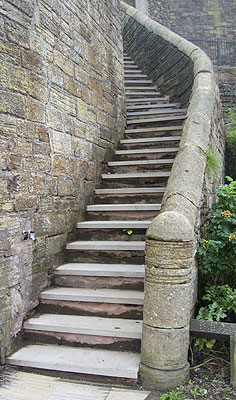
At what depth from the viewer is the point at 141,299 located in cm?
351

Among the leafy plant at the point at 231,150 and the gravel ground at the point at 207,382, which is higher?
the leafy plant at the point at 231,150

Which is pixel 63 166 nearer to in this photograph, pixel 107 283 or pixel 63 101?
pixel 63 101

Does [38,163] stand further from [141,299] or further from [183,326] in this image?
[183,326]

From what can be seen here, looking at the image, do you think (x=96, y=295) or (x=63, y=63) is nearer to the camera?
(x=96, y=295)

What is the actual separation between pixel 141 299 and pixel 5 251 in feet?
4.30

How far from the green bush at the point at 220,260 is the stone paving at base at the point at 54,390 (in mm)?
1124

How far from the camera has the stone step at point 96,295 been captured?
11.7 ft

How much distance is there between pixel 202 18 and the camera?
1830cm

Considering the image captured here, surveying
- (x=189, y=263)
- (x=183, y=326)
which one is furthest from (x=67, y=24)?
(x=183, y=326)

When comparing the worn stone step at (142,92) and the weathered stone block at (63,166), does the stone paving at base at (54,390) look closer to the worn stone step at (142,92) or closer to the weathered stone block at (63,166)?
the weathered stone block at (63,166)

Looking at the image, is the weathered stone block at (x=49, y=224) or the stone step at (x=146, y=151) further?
the stone step at (x=146, y=151)

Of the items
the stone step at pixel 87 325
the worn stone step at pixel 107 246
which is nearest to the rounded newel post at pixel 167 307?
the stone step at pixel 87 325

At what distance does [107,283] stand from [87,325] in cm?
57

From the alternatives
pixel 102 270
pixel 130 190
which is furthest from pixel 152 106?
pixel 102 270
